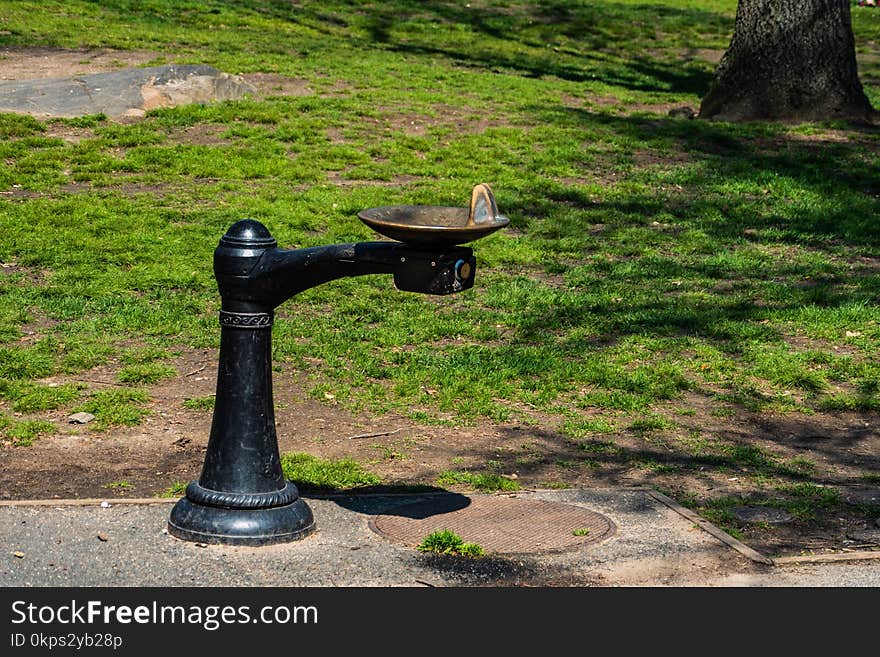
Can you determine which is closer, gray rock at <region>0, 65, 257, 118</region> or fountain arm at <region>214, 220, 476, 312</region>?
fountain arm at <region>214, 220, 476, 312</region>

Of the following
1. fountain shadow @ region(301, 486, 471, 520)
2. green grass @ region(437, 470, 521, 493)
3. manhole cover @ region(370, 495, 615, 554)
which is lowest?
green grass @ region(437, 470, 521, 493)

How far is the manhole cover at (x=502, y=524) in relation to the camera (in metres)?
4.56

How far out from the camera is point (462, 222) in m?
4.14

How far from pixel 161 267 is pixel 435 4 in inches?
632

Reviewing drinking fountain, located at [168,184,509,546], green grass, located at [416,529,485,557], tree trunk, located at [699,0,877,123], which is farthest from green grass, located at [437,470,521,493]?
tree trunk, located at [699,0,877,123]

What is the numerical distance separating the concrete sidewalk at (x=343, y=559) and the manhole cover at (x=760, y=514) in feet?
1.08

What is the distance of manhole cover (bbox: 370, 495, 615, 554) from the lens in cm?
456

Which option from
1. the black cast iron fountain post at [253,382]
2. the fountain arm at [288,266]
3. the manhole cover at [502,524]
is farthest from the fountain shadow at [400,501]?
the fountain arm at [288,266]

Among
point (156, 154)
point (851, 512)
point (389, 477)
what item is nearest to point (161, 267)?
point (156, 154)

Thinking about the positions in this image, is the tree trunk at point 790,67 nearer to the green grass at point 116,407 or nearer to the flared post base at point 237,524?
the green grass at point 116,407

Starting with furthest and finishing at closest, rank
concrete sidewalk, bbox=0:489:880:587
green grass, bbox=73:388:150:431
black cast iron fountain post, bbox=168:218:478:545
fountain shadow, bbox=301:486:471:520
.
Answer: green grass, bbox=73:388:150:431
fountain shadow, bbox=301:486:471:520
black cast iron fountain post, bbox=168:218:478:545
concrete sidewalk, bbox=0:489:880:587

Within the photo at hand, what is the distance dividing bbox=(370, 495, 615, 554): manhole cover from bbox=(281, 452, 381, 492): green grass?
459 millimetres

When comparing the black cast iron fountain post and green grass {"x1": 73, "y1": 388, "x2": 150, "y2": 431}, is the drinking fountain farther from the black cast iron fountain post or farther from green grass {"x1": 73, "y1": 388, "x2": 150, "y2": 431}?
green grass {"x1": 73, "y1": 388, "x2": 150, "y2": 431}

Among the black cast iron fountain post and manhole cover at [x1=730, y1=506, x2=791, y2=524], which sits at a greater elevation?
the black cast iron fountain post
